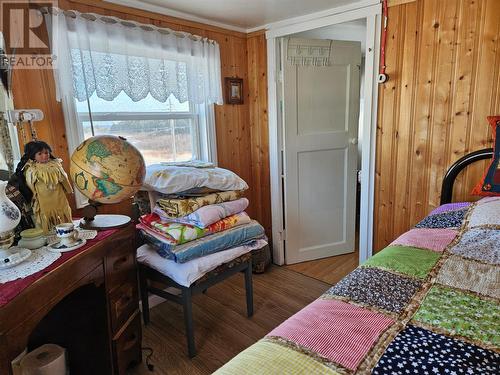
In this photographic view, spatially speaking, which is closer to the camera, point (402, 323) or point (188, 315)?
point (402, 323)

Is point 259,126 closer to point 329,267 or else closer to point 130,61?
point 130,61

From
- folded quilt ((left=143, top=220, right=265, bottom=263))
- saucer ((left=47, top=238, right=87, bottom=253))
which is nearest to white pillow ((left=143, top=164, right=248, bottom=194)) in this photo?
folded quilt ((left=143, top=220, right=265, bottom=263))

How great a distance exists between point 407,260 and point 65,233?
1.32m

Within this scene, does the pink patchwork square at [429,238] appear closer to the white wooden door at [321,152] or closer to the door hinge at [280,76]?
the white wooden door at [321,152]

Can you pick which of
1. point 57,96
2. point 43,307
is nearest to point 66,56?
point 57,96

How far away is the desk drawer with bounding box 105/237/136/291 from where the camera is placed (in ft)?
4.83

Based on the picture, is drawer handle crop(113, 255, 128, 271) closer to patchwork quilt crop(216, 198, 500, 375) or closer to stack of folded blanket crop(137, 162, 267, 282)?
stack of folded blanket crop(137, 162, 267, 282)

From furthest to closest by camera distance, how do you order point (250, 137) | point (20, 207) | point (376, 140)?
point (250, 137) → point (376, 140) → point (20, 207)

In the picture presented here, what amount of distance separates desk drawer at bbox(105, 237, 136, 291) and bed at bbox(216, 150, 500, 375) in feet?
2.88

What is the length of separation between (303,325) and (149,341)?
146 centimetres

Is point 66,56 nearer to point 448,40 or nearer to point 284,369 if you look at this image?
point 284,369

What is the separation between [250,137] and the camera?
2961 millimetres

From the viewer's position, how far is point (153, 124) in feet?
7.54

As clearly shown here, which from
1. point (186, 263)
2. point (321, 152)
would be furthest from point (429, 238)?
point (321, 152)
